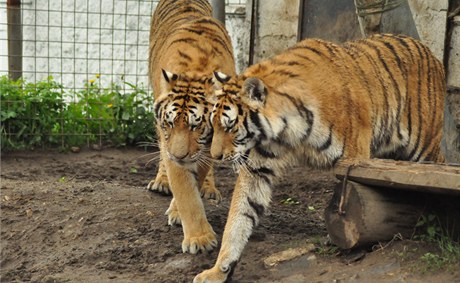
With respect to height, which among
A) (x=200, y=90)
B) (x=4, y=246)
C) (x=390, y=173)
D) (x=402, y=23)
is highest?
(x=402, y=23)

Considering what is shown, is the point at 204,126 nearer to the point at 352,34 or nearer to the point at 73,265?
the point at 73,265

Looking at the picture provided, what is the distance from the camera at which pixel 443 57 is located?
6582 mm

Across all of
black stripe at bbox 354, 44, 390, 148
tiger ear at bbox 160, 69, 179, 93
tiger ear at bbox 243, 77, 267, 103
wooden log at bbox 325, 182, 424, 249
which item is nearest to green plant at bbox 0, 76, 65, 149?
tiger ear at bbox 160, 69, 179, 93

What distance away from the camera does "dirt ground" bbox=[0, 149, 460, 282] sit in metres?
4.19

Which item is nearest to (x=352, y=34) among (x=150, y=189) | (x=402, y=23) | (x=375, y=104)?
(x=402, y=23)

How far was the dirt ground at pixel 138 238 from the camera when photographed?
4191mm

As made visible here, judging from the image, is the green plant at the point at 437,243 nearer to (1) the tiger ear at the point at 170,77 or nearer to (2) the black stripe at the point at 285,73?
(2) the black stripe at the point at 285,73

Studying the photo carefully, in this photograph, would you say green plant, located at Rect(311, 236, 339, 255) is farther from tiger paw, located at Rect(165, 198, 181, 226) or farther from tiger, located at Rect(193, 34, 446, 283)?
tiger paw, located at Rect(165, 198, 181, 226)

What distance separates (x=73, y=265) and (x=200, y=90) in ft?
3.97

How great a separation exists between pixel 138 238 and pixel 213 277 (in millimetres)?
983

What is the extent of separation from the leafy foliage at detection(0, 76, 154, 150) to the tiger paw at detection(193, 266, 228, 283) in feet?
12.0

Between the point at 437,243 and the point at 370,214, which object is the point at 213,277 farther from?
the point at 437,243

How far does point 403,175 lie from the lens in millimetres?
3928

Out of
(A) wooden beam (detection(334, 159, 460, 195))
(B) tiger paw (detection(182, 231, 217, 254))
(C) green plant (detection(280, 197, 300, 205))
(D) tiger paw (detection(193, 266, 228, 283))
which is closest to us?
(A) wooden beam (detection(334, 159, 460, 195))
